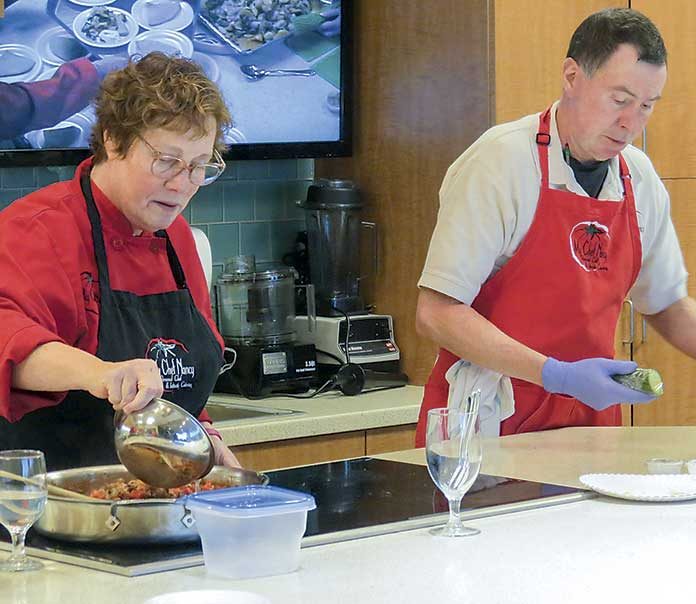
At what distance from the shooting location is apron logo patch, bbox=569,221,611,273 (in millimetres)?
2760

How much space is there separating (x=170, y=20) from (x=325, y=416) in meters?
A: 1.17

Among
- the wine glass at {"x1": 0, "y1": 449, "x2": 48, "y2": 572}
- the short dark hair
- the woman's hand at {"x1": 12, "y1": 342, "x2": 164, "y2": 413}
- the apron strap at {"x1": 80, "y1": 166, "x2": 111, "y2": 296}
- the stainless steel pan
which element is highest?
the short dark hair

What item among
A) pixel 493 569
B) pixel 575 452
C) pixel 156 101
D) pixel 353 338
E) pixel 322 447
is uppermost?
pixel 156 101

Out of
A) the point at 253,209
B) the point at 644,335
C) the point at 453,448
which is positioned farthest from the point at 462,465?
the point at 644,335

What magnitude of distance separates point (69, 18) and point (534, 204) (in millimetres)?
1437

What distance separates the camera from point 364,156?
407 centimetres

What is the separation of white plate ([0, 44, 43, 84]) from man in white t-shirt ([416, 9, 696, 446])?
123 centimetres

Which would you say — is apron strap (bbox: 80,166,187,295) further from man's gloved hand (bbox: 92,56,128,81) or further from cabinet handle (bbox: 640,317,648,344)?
cabinet handle (bbox: 640,317,648,344)

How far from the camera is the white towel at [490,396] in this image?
2.70m

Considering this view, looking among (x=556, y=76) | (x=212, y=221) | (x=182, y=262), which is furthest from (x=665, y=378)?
(x=182, y=262)

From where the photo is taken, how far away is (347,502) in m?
2.02

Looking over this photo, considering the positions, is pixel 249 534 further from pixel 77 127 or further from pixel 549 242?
pixel 77 127

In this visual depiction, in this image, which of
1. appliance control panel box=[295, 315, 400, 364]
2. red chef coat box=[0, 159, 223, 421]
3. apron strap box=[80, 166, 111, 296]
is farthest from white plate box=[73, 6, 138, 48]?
apron strap box=[80, 166, 111, 296]

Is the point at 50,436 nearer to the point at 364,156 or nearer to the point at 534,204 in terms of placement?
the point at 534,204
